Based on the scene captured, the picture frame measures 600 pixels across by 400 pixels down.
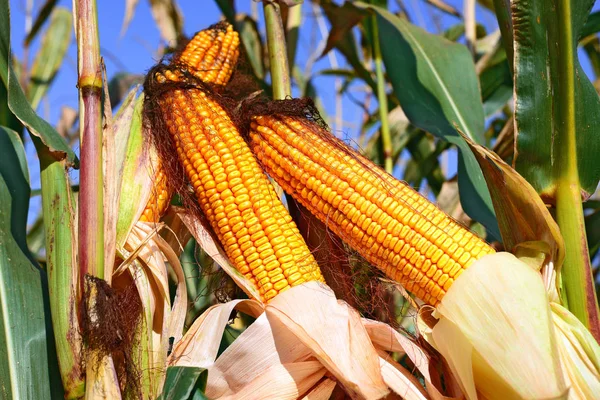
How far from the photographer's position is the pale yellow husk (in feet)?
3.84

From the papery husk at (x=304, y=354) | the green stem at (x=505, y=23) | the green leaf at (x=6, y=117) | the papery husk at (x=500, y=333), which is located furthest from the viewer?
the green leaf at (x=6, y=117)

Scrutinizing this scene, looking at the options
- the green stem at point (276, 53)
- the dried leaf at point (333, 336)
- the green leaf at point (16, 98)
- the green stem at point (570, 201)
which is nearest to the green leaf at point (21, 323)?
the green leaf at point (16, 98)

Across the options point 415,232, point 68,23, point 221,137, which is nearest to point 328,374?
point 415,232

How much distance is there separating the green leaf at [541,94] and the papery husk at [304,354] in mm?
491

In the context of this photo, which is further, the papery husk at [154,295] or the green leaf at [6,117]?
the green leaf at [6,117]

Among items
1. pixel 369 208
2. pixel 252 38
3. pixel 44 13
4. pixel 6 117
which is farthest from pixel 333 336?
pixel 44 13

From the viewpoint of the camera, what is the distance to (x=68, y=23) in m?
3.88

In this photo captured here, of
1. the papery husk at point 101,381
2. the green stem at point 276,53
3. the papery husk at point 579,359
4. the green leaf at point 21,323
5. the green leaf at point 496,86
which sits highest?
the green stem at point 276,53

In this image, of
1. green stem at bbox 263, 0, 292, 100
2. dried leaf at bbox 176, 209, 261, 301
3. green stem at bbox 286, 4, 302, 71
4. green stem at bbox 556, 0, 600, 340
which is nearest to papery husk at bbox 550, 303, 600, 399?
green stem at bbox 556, 0, 600, 340

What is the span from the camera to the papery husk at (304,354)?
4.22ft

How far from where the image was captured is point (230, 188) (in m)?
1.49

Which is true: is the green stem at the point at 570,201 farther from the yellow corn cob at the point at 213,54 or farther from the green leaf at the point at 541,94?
the yellow corn cob at the point at 213,54

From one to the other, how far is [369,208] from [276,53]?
0.64 meters

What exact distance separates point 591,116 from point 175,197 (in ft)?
3.50
